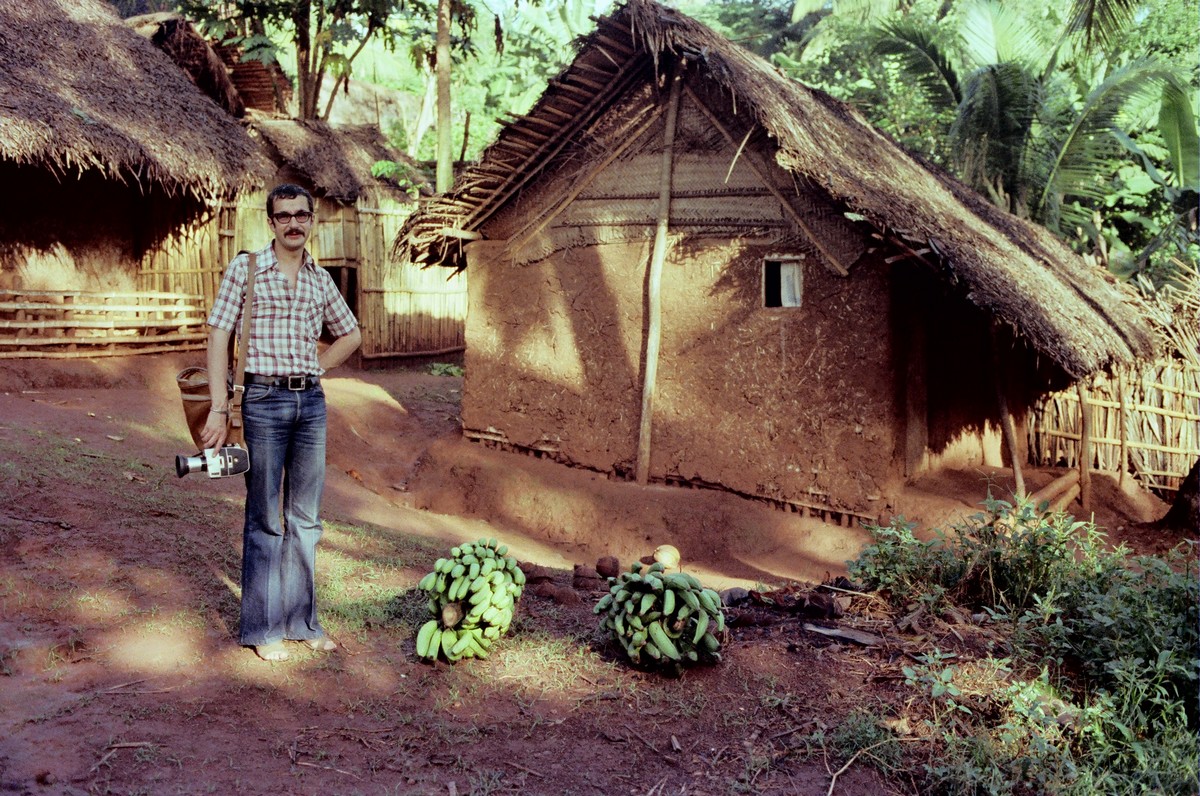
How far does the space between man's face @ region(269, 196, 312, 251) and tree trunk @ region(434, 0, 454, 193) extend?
1122 cm

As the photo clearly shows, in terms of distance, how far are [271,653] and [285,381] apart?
3.76 ft

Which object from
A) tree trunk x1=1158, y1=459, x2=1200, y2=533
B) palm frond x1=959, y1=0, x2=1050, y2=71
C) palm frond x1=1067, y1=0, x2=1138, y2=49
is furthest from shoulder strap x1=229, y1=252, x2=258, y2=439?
palm frond x1=959, y1=0, x2=1050, y2=71

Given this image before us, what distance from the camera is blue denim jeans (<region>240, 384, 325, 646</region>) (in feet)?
12.6

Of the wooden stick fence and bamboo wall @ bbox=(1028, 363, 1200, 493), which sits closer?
bamboo wall @ bbox=(1028, 363, 1200, 493)

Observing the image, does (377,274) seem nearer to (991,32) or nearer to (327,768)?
(991,32)

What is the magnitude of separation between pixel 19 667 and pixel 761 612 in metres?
3.24

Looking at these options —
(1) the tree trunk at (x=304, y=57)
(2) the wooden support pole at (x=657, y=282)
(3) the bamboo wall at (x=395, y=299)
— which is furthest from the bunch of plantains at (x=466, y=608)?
(1) the tree trunk at (x=304, y=57)

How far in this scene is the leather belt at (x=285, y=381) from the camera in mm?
3811

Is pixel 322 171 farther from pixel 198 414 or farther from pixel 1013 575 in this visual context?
pixel 1013 575

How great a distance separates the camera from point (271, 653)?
3986 millimetres

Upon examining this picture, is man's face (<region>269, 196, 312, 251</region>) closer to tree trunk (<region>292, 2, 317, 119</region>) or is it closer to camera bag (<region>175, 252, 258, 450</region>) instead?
camera bag (<region>175, 252, 258, 450</region>)

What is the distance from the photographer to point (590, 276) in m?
9.41

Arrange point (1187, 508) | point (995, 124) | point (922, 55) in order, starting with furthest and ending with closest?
point (922, 55), point (995, 124), point (1187, 508)

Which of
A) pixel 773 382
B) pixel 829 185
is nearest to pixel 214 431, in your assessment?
pixel 829 185
